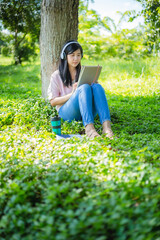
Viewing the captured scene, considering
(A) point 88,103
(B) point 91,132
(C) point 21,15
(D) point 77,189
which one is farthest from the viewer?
(C) point 21,15

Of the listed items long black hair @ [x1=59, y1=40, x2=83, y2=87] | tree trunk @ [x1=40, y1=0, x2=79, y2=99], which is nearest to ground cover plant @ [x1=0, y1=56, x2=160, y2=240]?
long black hair @ [x1=59, y1=40, x2=83, y2=87]

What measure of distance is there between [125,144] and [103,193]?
1265 millimetres

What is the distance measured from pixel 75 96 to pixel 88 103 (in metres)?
0.30

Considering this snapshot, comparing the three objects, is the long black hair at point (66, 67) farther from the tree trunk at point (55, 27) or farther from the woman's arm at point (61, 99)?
the tree trunk at point (55, 27)

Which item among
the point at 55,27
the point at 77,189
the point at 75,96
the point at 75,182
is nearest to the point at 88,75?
the point at 75,96

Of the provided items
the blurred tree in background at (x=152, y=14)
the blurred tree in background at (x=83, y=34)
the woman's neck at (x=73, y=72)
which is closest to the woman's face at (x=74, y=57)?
the woman's neck at (x=73, y=72)

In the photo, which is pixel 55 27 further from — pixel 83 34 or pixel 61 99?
pixel 83 34

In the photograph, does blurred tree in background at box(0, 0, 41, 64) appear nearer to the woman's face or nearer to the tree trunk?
the tree trunk

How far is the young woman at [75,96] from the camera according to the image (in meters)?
3.20

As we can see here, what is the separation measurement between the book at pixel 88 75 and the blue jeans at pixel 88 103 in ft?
0.43

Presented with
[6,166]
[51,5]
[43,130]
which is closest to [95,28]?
[51,5]

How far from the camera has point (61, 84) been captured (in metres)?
3.91

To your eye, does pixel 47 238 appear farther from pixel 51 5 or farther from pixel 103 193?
pixel 51 5

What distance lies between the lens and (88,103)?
3.20 m
